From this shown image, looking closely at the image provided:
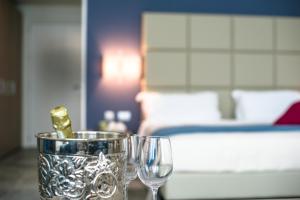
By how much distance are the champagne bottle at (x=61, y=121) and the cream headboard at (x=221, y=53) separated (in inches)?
157

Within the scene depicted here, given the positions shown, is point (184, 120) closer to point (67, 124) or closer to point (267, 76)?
point (267, 76)

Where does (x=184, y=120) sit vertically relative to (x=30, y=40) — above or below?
below

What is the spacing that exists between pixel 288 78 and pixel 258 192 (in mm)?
2577

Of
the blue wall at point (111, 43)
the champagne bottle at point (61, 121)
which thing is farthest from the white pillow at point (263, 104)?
the champagne bottle at point (61, 121)

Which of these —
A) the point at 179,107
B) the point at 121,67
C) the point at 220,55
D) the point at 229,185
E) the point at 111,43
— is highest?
the point at 111,43

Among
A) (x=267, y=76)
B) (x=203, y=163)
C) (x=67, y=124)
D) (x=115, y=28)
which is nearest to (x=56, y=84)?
(x=115, y=28)

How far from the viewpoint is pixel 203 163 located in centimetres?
273

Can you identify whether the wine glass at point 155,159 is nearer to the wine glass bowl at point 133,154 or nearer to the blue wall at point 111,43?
the wine glass bowl at point 133,154

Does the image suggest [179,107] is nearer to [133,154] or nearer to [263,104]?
[263,104]

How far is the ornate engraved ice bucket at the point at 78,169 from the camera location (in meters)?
0.73

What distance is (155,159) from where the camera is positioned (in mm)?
898

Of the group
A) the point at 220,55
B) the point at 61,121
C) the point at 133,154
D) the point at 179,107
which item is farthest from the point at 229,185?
the point at 220,55

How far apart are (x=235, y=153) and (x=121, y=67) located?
2.50 meters

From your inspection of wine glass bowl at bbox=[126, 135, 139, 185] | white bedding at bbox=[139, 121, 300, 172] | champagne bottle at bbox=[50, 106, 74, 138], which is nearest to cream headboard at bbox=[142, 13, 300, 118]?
white bedding at bbox=[139, 121, 300, 172]
